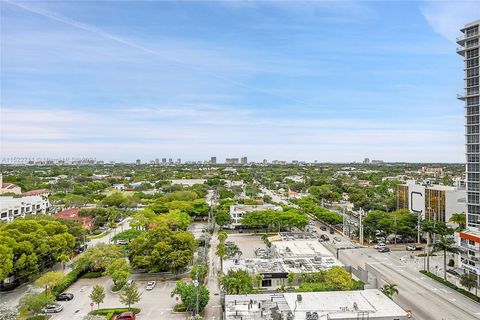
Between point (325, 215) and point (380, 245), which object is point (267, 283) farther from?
point (325, 215)

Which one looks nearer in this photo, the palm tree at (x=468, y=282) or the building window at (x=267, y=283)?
the palm tree at (x=468, y=282)

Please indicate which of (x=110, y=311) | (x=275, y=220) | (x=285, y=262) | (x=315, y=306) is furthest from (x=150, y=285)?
(x=275, y=220)

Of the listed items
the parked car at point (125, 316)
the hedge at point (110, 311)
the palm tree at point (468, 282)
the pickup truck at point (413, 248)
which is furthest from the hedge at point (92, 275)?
the pickup truck at point (413, 248)

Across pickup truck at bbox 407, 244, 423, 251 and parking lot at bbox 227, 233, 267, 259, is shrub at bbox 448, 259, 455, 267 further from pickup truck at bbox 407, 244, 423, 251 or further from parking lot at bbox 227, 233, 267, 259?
parking lot at bbox 227, 233, 267, 259

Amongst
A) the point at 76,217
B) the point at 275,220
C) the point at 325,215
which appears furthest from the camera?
the point at 325,215

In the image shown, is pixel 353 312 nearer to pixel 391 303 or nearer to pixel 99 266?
pixel 391 303

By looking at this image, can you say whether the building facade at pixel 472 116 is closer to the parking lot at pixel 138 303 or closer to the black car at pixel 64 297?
the parking lot at pixel 138 303
